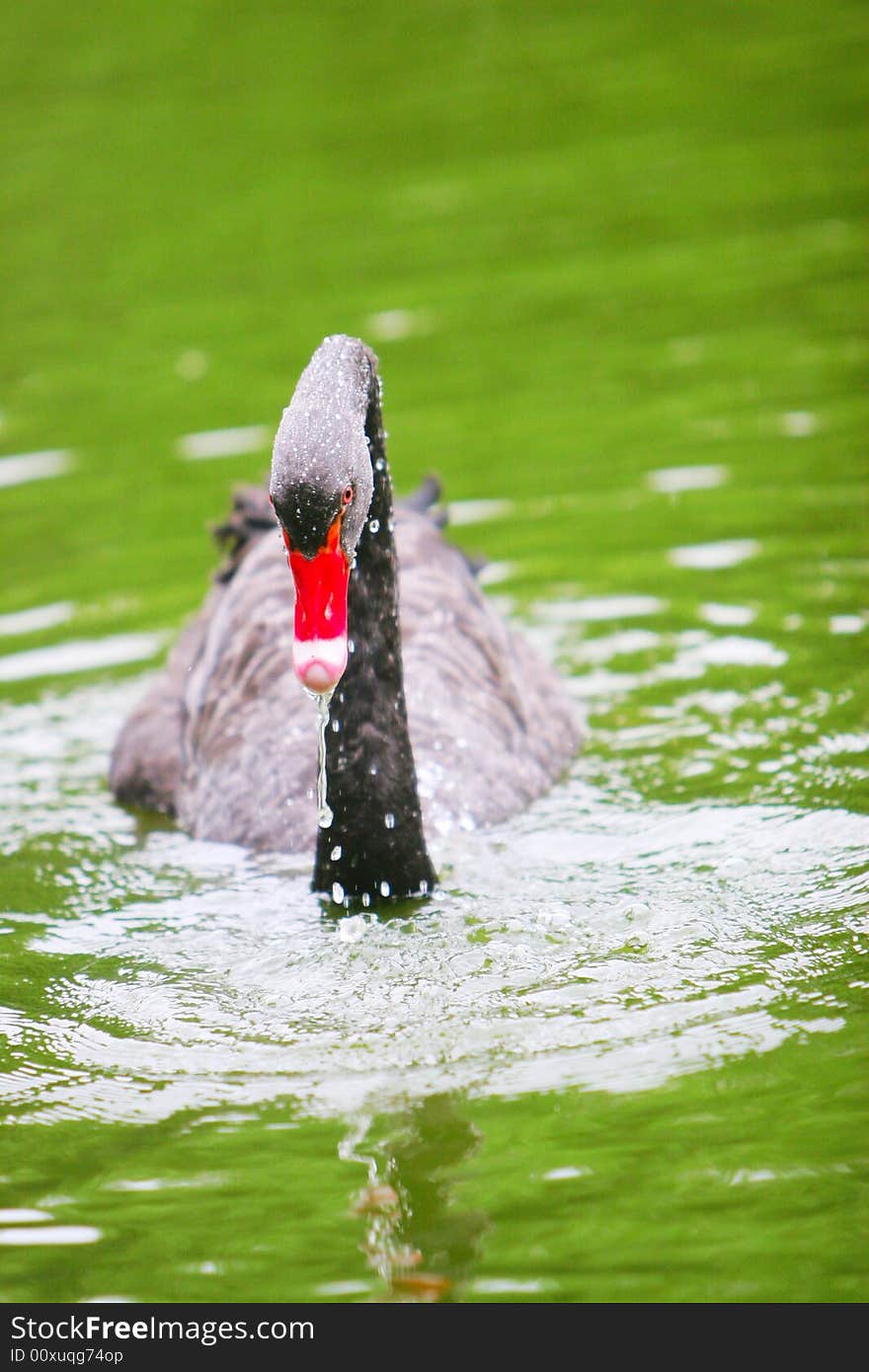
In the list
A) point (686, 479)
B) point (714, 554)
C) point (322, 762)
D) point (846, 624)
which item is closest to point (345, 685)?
point (322, 762)

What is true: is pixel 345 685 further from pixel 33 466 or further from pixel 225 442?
pixel 33 466

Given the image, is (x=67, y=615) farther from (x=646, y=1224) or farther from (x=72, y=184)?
(x=72, y=184)

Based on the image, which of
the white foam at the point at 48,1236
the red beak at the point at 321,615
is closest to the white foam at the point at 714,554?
the red beak at the point at 321,615

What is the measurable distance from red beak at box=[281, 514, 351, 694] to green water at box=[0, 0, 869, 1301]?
3.16 feet

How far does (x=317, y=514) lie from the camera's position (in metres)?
5.14

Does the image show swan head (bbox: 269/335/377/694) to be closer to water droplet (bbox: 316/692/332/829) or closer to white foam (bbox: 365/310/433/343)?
water droplet (bbox: 316/692/332/829)

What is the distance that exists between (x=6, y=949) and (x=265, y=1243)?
6.56ft

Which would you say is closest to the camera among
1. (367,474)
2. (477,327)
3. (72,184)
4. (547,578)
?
(367,474)

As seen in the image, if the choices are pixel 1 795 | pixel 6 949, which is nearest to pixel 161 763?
pixel 1 795

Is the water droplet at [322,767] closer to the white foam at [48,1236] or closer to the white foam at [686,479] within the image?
the white foam at [48,1236]

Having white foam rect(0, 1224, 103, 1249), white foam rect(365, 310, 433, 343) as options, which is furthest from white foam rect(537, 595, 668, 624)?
white foam rect(0, 1224, 103, 1249)

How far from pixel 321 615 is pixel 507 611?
3814 millimetres

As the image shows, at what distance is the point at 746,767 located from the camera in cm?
704

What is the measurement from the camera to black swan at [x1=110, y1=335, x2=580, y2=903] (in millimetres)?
5199
